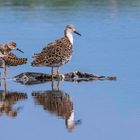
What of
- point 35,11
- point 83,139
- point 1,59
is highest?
point 35,11

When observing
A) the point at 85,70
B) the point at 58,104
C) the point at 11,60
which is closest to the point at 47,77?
the point at 11,60

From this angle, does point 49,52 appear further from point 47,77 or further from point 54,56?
point 47,77

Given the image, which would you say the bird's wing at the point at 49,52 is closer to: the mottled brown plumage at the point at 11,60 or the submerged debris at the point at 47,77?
the submerged debris at the point at 47,77

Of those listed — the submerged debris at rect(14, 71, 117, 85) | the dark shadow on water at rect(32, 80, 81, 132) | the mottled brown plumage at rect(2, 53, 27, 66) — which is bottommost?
the dark shadow on water at rect(32, 80, 81, 132)

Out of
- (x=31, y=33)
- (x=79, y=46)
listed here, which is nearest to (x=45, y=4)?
(x=31, y=33)

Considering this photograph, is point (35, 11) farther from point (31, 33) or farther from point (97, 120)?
point (97, 120)

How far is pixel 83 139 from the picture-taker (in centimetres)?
1052

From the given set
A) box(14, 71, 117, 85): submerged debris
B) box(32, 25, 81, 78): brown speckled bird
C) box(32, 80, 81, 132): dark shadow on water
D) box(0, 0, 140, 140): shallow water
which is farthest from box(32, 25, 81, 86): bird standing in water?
box(32, 80, 81, 132): dark shadow on water

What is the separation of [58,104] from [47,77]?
2.44 meters

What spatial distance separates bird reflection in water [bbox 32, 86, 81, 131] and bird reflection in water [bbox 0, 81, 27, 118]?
0.80ft

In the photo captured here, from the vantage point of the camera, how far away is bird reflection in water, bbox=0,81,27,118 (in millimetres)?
12262

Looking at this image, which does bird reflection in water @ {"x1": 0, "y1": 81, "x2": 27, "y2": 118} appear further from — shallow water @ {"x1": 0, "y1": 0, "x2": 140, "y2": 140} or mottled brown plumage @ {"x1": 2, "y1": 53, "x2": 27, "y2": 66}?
mottled brown plumage @ {"x1": 2, "y1": 53, "x2": 27, "y2": 66}

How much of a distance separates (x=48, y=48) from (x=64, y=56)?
1.25 ft

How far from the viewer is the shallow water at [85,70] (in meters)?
11.2
